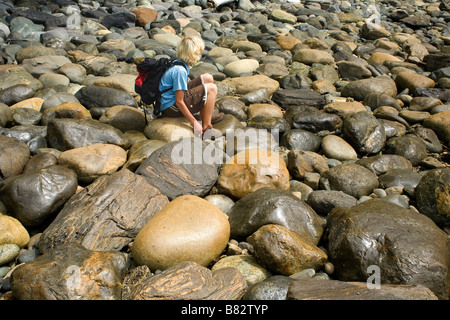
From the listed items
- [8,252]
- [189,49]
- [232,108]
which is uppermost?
[189,49]

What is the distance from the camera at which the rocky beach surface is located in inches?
112

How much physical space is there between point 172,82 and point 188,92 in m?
0.33

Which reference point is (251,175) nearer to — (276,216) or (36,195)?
(276,216)

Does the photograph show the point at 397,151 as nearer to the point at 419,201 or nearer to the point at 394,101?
the point at 419,201

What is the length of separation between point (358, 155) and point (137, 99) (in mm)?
3915

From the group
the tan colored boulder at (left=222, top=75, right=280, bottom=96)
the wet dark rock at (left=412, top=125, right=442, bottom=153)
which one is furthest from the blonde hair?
the wet dark rock at (left=412, top=125, right=442, bottom=153)

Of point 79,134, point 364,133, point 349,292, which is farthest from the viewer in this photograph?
point 364,133

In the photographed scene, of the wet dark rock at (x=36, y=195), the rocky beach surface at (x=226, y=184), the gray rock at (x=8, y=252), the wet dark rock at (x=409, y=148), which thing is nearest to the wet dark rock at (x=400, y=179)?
the rocky beach surface at (x=226, y=184)

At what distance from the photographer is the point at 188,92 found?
522 cm

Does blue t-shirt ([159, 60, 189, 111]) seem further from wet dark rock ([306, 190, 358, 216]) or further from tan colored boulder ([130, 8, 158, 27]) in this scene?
tan colored boulder ([130, 8, 158, 27])

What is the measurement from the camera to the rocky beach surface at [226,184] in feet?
9.37

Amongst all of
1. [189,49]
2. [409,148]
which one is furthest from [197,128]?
[409,148]

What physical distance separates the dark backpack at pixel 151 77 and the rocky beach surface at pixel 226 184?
0.42 metres

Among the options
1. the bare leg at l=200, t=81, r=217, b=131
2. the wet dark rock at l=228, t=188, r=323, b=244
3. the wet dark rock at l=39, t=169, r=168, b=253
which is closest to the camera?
the wet dark rock at l=39, t=169, r=168, b=253
